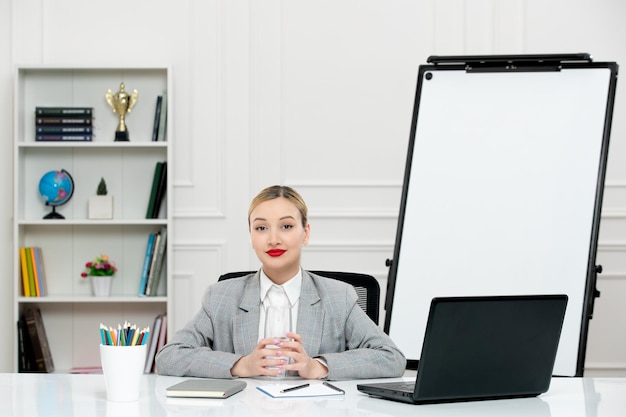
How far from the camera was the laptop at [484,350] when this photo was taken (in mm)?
1438

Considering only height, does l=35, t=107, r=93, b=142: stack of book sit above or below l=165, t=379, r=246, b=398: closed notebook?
above

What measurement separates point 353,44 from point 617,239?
160cm

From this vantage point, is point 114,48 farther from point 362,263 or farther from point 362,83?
point 362,263

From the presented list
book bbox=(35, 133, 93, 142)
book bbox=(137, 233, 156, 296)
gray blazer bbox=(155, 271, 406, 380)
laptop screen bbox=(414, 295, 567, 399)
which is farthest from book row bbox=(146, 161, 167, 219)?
laptop screen bbox=(414, 295, 567, 399)

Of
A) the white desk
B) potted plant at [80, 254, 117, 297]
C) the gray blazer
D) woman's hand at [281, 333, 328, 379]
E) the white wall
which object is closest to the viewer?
the white desk

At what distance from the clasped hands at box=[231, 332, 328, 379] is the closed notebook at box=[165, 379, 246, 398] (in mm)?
123

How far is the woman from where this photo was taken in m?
1.83

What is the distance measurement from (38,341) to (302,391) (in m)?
2.68

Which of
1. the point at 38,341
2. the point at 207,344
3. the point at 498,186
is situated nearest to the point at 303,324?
the point at 207,344

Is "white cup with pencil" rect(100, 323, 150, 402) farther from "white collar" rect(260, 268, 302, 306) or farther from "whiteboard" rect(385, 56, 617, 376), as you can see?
"whiteboard" rect(385, 56, 617, 376)

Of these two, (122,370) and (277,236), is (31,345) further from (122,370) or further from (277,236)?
(122,370)

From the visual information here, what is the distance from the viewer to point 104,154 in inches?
160

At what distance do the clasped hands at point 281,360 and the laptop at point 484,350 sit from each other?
160 millimetres

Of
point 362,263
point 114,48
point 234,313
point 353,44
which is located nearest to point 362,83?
point 353,44
